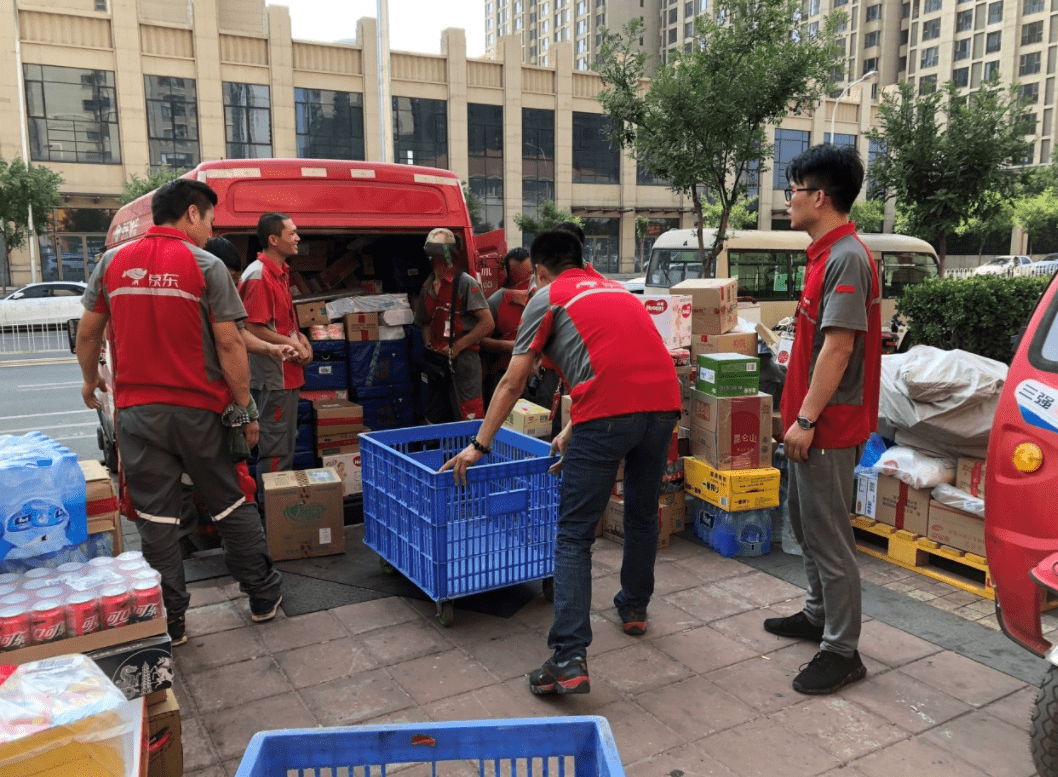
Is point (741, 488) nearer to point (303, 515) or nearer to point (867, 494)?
point (867, 494)

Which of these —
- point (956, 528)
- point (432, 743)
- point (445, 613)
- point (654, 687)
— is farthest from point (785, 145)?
point (432, 743)

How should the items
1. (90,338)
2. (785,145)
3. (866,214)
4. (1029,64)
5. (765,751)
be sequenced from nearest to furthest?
(765,751), (90,338), (866,214), (785,145), (1029,64)

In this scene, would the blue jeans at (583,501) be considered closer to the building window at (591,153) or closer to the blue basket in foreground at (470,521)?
the blue basket in foreground at (470,521)

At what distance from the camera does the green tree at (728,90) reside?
12828 millimetres

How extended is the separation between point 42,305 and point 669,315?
889 inches

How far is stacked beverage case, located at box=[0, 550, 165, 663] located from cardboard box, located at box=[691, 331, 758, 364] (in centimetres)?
397

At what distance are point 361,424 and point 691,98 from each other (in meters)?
9.37

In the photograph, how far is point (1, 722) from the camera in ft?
5.32

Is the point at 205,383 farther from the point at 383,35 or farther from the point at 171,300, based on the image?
the point at 383,35

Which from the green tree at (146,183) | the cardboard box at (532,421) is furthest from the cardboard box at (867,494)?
the green tree at (146,183)

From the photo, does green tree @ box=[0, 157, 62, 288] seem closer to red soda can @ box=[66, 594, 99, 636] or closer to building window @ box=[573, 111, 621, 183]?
building window @ box=[573, 111, 621, 183]

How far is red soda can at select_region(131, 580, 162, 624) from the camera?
2.58m

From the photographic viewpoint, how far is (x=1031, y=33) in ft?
216

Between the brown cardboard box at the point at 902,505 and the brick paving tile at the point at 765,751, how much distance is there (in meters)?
2.23
